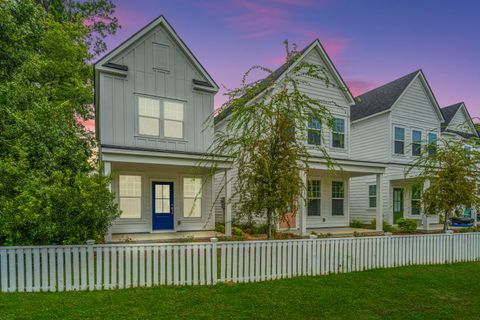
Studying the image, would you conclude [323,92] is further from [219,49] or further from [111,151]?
[111,151]

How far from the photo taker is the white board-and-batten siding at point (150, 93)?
11492 millimetres

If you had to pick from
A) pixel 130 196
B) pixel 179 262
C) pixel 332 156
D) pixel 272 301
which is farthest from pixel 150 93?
pixel 272 301

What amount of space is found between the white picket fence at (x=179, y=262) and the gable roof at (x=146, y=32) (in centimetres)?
789

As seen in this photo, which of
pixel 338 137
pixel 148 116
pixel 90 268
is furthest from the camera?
pixel 338 137

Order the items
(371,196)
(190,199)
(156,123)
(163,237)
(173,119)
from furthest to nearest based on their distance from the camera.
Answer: (371,196) → (190,199) → (173,119) → (156,123) → (163,237)

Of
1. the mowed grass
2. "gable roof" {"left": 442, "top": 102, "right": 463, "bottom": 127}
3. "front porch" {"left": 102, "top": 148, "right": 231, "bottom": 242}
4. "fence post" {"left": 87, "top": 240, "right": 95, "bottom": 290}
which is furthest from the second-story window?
"gable roof" {"left": 442, "top": 102, "right": 463, "bottom": 127}

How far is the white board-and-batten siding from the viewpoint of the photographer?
37.7 ft

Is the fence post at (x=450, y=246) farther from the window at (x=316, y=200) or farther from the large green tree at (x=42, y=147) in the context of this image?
the large green tree at (x=42, y=147)

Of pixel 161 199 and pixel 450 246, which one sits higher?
pixel 161 199

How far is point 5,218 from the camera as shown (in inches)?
239

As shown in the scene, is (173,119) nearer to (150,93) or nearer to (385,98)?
(150,93)

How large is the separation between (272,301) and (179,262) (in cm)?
227

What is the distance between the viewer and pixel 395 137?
57.6 feet

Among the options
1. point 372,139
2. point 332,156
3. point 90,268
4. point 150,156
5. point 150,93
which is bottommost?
point 90,268
